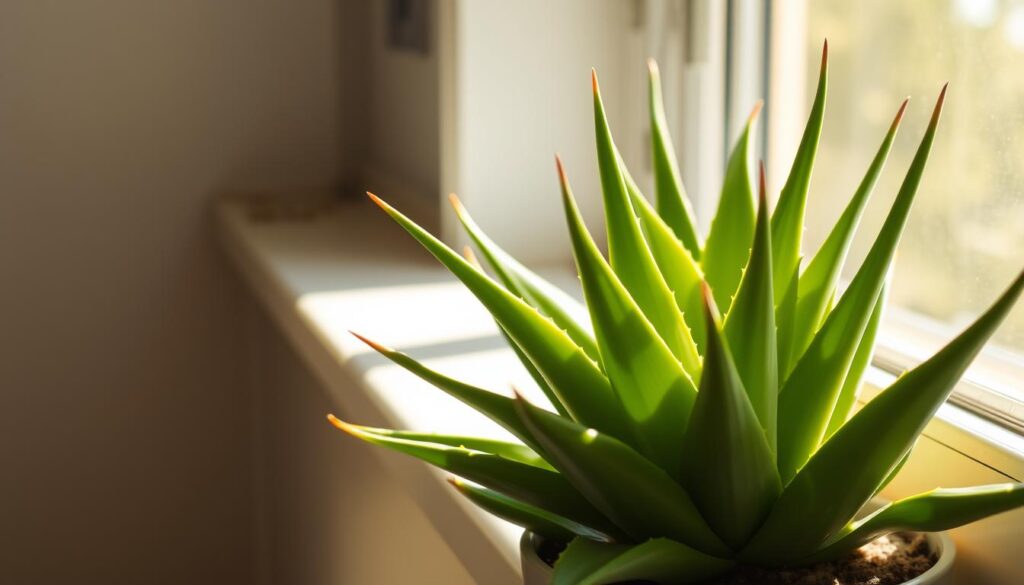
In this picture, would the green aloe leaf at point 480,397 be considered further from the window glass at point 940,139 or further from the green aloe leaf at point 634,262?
the window glass at point 940,139

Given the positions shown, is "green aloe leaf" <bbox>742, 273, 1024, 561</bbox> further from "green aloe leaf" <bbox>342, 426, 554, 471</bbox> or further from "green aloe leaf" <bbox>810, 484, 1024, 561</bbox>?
"green aloe leaf" <bbox>342, 426, 554, 471</bbox>

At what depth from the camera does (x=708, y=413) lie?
499 millimetres

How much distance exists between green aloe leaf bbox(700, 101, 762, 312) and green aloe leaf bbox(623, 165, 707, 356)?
16mm

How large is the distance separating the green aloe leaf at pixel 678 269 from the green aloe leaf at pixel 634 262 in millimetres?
36

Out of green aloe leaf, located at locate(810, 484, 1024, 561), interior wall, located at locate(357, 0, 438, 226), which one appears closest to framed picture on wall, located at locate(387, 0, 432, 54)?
interior wall, located at locate(357, 0, 438, 226)

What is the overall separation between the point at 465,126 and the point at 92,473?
1009 mm

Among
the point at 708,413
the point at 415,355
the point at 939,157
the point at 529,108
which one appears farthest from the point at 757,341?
the point at 529,108

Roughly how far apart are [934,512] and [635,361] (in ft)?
0.49

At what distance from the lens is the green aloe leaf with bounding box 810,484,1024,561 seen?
0.49m

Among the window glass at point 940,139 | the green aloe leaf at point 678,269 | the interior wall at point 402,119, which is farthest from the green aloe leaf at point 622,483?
Result: the interior wall at point 402,119

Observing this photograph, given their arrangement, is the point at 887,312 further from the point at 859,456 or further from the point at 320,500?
the point at 320,500

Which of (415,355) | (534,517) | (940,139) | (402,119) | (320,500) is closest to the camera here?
(534,517)

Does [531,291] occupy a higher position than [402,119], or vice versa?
[531,291]

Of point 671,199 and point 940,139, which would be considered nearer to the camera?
point 671,199
